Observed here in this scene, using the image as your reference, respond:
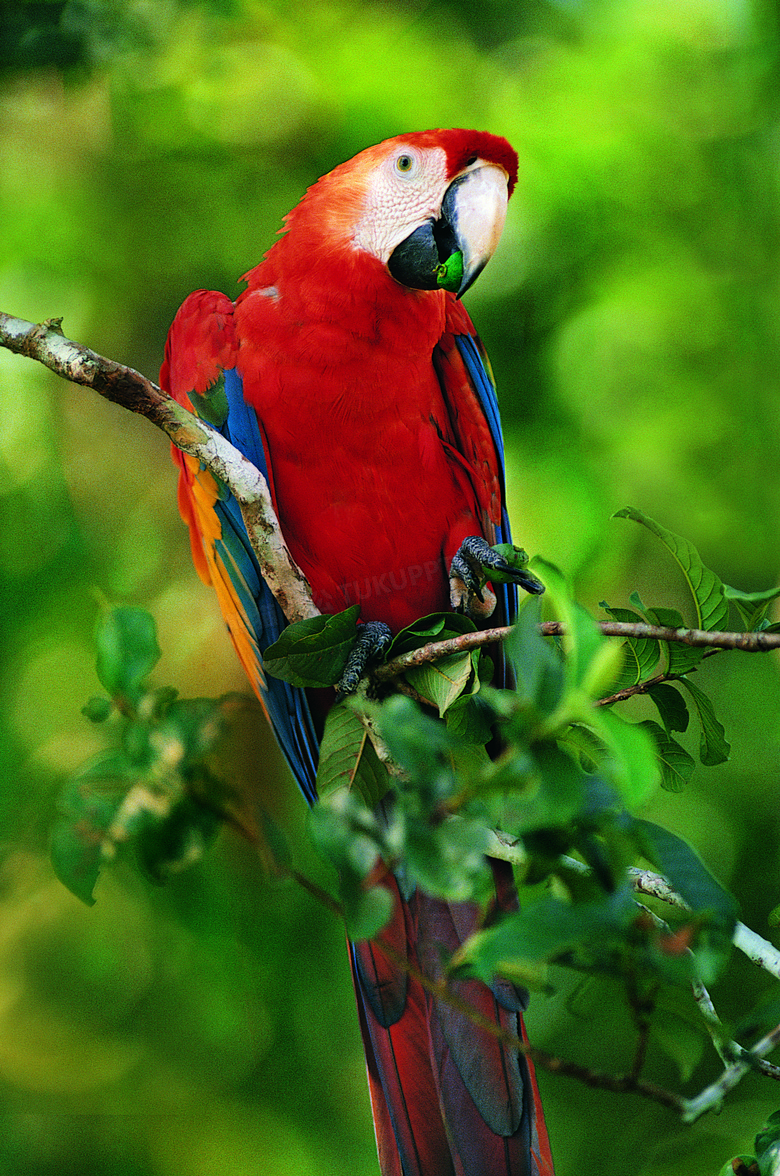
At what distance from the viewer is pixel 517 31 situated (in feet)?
3.68

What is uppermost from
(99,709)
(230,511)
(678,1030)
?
(230,511)

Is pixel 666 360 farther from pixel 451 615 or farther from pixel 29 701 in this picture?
pixel 29 701

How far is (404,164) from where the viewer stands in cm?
77

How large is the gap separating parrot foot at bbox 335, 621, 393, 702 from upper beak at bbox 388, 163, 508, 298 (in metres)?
0.30

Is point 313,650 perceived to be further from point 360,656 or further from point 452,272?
point 452,272

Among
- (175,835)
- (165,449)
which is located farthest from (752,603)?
(165,449)

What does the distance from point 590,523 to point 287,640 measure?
61 centimetres

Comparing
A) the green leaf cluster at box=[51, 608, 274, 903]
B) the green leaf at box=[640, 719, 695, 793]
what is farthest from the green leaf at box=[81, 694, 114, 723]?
the green leaf at box=[640, 719, 695, 793]

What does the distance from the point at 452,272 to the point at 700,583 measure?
14.2 inches

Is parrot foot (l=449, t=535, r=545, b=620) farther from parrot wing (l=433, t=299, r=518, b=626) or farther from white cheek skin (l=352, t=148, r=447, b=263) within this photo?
white cheek skin (l=352, t=148, r=447, b=263)

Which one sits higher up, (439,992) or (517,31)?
(517,31)

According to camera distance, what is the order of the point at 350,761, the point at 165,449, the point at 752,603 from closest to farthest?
the point at 752,603 < the point at 350,761 < the point at 165,449

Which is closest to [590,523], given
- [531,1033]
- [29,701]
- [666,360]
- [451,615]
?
[666,360]

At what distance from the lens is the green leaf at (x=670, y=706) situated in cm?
59
